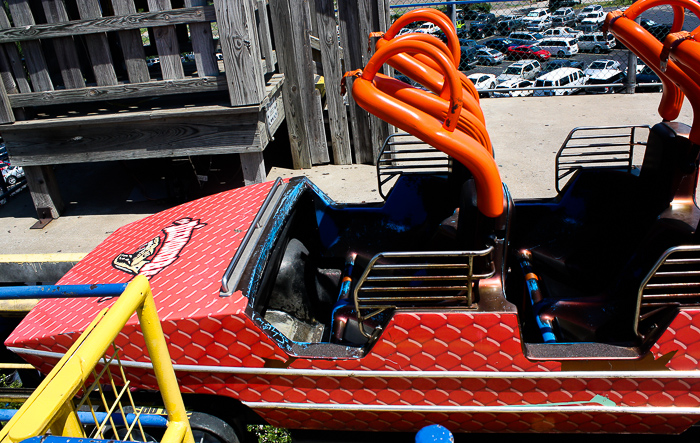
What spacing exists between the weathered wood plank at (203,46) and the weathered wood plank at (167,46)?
165 mm

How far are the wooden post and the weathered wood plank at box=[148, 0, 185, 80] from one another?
128 cm

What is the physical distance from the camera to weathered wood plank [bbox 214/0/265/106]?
15.1 ft

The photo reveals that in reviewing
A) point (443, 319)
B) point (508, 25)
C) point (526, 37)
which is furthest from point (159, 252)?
point (508, 25)

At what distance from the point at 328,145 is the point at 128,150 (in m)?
2.38

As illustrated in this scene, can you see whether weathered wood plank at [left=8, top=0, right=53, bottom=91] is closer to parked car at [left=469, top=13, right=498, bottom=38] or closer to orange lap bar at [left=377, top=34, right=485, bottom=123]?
orange lap bar at [left=377, top=34, right=485, bottom=123]

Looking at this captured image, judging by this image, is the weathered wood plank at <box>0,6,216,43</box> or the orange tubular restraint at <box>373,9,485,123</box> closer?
the orange tubular restraint at <box>373,9,485,123</box>

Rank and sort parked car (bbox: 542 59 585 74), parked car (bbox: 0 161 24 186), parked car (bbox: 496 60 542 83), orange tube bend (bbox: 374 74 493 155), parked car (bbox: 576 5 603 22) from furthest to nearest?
parked car (bbox: 576 5 603 22)
parked car (bbox: 496 60 542 83)
parked car (bbox: 542 59 585 74)
parked car (bbox: 0 161 24 186)
orange tube bend (bbox: 374 74 493 155)

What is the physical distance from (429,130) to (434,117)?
0.15 meters

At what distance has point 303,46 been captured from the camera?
567cm

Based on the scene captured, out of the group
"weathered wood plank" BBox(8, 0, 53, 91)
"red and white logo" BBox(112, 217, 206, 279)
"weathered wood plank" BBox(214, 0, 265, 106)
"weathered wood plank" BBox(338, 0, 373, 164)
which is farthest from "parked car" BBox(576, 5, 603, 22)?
"red and white logo" BBox(112, 217, 206, 279)

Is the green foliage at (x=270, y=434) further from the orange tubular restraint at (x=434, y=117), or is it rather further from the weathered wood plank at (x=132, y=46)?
the weathered wood plank at (x=132, y=46)

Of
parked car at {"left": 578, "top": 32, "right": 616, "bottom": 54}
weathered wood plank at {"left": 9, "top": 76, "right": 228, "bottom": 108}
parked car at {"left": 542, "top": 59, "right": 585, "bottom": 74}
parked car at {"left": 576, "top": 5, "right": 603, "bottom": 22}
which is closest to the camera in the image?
weathered wood plank at {"left": 9, "top": 76, "right": 228, "bottom": 108}

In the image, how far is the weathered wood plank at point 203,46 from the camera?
4645mm

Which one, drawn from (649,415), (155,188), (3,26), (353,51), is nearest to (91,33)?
(3,26)
